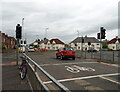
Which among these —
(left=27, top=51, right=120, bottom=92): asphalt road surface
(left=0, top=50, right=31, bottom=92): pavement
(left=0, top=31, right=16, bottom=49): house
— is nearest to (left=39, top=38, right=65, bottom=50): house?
(left=0, top=31, right=16, bottom=49): house

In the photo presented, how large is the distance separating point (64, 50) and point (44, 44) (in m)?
101

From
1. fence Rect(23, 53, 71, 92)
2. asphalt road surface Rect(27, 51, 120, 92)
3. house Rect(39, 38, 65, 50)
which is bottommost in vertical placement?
asphalt road surface Rect(27, 51, 120, 92)

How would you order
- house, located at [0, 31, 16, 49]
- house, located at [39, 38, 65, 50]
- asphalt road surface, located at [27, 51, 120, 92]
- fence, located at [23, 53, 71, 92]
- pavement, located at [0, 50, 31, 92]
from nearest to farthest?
1. fence, located at [23, 53, 71, 92]
2. pavement, located at [0, 50, 31, 92]
3. asphalt road surface, located at [27, 51, 120, 92]
4. house, located at [0, 31, 16, 49]
5. house, located at [39, 38, 65, 50]

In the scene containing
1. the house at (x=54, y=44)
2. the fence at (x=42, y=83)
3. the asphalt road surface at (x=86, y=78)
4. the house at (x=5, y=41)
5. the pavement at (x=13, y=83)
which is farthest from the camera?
the house at (x=54, y=44)

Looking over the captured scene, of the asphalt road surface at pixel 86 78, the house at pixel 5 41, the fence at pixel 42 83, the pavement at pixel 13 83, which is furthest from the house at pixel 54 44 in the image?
the fence at pixel 42 83

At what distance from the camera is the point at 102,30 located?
18.2 meters

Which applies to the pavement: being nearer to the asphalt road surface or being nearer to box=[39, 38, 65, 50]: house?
the asphalt road surface

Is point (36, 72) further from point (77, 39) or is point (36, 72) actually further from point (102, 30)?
point (77, 39)

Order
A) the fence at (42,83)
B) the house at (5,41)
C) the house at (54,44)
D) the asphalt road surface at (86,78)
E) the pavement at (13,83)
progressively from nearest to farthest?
the fence at (42,83) → the pavement at (13,83) → the asphalt road surface at (86,78) → the house at (5,41) → the house at (54,44)

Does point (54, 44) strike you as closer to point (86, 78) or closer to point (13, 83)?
point (86, 78)

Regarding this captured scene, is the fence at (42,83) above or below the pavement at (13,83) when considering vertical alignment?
above

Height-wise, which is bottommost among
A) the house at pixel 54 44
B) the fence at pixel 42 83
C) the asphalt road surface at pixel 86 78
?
the asphalt road surface at pixel 86 78

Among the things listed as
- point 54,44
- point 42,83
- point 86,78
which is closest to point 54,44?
point 54,44

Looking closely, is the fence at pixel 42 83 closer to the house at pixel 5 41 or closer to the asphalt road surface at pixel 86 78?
the asphalt road surface at pixel 86 78
